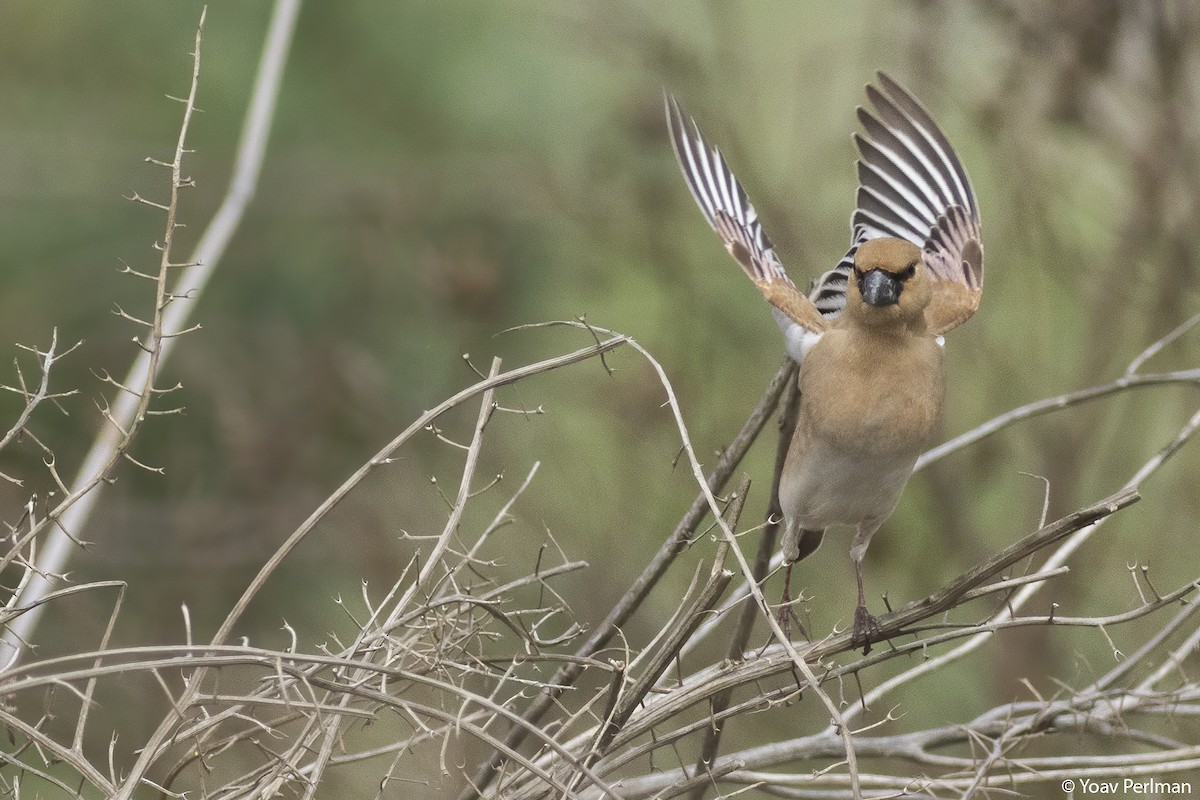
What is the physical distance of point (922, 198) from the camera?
3070 mm

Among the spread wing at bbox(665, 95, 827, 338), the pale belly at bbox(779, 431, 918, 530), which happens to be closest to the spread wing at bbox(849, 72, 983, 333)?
the spread wing at bbox(665, 95, 827, 338)

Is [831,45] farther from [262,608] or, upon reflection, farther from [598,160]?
[262,608]

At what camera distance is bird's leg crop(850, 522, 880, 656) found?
6.14 ft

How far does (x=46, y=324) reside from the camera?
546cm

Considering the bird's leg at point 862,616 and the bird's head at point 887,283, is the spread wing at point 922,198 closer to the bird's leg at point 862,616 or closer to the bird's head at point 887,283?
the bird's head at point 887,283

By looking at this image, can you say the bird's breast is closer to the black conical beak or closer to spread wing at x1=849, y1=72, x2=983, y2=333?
the black conical beak

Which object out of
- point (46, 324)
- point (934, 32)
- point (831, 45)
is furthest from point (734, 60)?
point (46, 324)

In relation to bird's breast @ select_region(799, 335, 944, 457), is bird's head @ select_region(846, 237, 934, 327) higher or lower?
higher

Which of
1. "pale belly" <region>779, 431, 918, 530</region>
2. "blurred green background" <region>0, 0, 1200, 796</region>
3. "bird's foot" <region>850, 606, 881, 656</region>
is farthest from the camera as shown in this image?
"blurred green background" <region>0, 0, 1200, 796</region>

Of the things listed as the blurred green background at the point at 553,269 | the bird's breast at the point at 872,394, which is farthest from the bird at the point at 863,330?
the blurred green background at the point at 553,269

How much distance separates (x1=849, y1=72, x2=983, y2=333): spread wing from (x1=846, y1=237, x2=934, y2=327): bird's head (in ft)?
0.80

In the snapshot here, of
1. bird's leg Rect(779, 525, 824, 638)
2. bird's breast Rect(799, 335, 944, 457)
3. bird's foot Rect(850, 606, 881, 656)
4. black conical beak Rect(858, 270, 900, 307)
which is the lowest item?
bird's leg Rect(779, 525, 824, 638)

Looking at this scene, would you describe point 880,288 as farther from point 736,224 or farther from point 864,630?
point 864,630

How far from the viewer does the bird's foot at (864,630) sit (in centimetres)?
181
